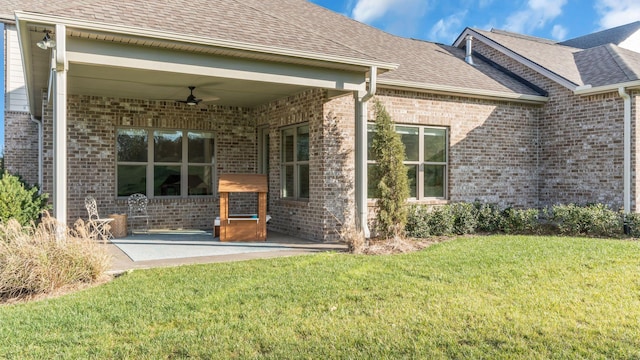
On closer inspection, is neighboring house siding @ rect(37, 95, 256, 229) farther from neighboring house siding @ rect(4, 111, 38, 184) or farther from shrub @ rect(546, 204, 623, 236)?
shrub @ rect(546, 204, 623, 236)

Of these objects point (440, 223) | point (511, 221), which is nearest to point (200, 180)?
point (440, 223)

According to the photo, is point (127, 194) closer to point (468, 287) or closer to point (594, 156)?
point (468, 287)

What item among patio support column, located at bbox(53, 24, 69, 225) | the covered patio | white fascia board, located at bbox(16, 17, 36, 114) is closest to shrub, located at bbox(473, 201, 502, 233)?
the covered patio

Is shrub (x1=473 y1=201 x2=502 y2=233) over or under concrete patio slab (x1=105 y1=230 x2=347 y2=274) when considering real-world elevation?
over

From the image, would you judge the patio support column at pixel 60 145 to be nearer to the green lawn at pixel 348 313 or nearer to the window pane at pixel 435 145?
the green lawn at pixel 348 313

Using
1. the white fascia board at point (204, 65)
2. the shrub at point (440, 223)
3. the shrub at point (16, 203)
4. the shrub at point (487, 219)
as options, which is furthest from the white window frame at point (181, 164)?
the shrub at point (487, 219)

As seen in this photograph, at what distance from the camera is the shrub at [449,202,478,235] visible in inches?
412

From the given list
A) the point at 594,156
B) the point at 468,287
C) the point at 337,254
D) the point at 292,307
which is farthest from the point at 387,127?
the point at 594,156

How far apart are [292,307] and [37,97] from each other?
346 inches

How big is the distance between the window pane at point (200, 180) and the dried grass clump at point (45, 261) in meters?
5.46

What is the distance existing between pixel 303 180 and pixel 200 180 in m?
2.78

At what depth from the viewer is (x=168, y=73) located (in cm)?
786

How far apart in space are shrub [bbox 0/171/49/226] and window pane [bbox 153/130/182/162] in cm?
312

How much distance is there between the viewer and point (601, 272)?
6328mm
